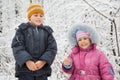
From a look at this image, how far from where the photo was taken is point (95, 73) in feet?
13.5

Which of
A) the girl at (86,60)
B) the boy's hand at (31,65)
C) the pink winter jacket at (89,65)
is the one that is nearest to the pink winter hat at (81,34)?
the girl at (86,60)

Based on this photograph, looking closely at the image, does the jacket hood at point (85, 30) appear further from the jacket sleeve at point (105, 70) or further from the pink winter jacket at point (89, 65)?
the jacket sleeve at point (105, 70)

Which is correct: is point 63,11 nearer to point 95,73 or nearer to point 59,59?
point 59,59

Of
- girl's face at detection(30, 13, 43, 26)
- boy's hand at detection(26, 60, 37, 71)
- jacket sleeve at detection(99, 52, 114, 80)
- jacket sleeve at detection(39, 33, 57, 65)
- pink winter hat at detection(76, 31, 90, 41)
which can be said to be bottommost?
jacket sleeve at detection(99, 52, 114, 80)

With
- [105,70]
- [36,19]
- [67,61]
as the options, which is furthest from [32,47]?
[105,70]

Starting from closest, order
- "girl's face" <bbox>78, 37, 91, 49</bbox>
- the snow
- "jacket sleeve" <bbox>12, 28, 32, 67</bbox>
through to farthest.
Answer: "jacket sleeve" <bbox>12, 28, 32, 67</bbox>, "girl's face" <bbox>78, 37, 91, 49</bbox>, the snow

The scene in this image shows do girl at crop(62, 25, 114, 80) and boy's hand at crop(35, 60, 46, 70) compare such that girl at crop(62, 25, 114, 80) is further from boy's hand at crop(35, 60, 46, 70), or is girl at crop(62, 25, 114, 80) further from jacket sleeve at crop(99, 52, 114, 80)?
boy's hand at crop(35, 60, 46, 70)

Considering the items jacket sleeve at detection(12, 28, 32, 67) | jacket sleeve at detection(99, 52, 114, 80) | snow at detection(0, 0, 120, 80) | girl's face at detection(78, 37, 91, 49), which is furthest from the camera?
snow at detection(0, 0, 120, 80)

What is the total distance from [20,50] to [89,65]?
94 centimetres

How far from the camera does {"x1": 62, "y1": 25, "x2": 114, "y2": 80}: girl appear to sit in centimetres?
407

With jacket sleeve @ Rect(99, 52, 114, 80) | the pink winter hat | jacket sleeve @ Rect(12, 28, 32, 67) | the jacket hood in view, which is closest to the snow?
the jacket hood

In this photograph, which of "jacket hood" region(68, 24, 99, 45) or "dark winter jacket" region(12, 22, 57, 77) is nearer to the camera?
"dark winter jacket" region(12, 22, 57, 77)

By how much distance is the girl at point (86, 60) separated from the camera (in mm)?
4070

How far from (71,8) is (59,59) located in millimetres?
1413
